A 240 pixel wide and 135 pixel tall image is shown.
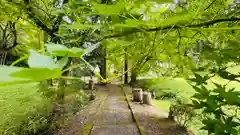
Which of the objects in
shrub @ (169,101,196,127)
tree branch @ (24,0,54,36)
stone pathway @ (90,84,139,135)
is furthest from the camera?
shrub @ (169,101,196,127)

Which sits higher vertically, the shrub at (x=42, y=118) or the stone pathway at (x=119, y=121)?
the shrub at (x=42, y=118)

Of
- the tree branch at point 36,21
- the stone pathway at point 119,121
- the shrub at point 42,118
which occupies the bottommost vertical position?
the stone pathway at point 119,121

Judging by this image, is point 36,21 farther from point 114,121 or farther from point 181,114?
point 181,114

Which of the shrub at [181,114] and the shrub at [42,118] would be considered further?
the shrub at [181,114]

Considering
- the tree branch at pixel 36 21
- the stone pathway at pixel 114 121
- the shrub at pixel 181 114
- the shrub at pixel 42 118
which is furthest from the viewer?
the shrub at pixel 181 114

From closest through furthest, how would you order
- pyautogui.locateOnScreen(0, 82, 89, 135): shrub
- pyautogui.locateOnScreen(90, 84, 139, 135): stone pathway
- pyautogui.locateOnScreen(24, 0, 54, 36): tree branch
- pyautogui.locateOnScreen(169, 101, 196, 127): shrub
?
1. pyautogui.locateOnScreen(24, 0, 54, 36): tree branch
2. pyautogui.locateOnScreen(0, 82, 89, 135): shrub
3. pyautogui.locateOnScreen(90, 84, 139, 135): stone pathway
4. pyautogui.locateOnScreen(169, 101, 196, 127): shrub

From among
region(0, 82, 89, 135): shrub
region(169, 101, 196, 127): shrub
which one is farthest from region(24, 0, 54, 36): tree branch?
region(169, 101, 196, 127): shrub

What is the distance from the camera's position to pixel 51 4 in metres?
1.70

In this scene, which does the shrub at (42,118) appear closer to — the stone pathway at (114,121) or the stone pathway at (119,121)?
the stone pathway at (119,121)

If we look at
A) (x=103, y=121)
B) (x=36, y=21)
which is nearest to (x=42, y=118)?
(x=103, y=121)

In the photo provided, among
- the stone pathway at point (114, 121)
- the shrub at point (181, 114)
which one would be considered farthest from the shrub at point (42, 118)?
the shrub at point (181, 114)

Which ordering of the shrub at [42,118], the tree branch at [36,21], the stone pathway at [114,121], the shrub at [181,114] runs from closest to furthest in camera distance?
the tree branch at [36,21]
the shrub at [42,118]
the stone pathway at [114,121]
the shrub at [181,114]

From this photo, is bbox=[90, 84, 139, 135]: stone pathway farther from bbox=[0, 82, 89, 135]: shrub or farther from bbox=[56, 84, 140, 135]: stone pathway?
bbox=[0, 82, 89, 135]: shrub

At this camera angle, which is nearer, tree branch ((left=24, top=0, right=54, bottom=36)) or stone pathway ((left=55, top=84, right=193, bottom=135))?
tree branch ((left=24, top=0, right=54, bottom=36))
